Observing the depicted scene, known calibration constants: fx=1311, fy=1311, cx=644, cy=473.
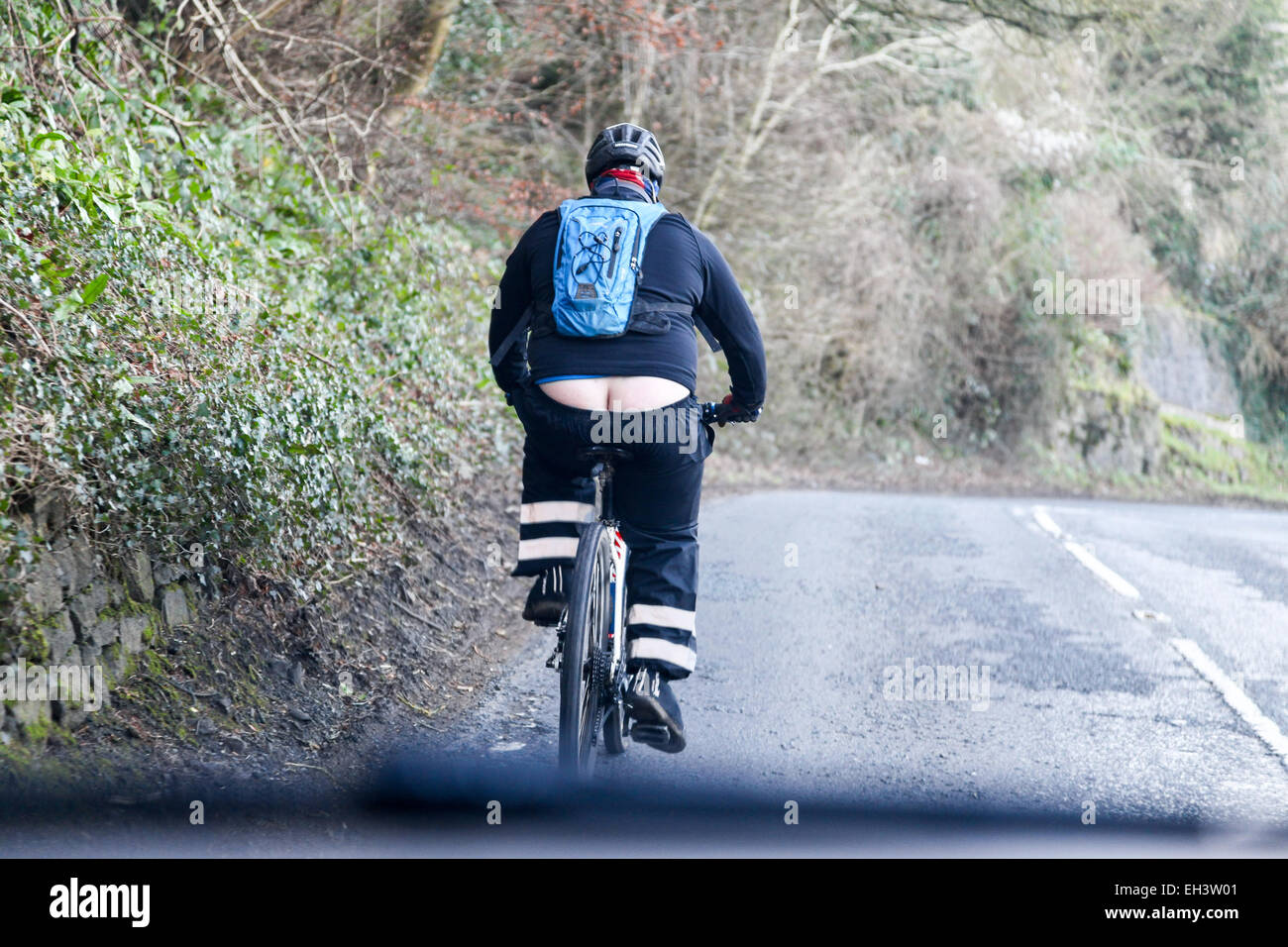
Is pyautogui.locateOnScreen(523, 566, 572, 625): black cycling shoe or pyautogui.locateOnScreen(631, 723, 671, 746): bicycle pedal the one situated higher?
pyautogui.locateOnScreen(523, 566, 572, 625): black cycling shoe

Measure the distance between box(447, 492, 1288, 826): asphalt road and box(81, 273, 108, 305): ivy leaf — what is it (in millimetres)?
2286

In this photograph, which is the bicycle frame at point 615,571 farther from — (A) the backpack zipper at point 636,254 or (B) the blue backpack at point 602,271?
(A) the backpack zipper at point 636,254

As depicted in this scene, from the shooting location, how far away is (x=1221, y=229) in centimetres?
2973

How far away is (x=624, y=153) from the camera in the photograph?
4703 millimetres

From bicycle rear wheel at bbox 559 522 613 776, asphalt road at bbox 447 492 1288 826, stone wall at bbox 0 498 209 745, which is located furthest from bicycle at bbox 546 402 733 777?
stone wall at bbox 0 498 209 745

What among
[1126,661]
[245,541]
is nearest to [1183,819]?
[1126,661]

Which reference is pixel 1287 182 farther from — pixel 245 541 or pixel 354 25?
pixel 245 541

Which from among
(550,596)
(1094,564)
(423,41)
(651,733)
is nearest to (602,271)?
(550,596)

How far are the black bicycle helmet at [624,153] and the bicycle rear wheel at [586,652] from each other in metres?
1.30

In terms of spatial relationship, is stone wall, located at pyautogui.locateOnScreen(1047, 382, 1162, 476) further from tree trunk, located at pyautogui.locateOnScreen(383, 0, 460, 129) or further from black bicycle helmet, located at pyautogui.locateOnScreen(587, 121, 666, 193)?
black bicycle helmet, located at pyautogui.locateOnScreen(587, 121, 666, 193)

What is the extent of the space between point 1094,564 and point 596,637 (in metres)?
7.19

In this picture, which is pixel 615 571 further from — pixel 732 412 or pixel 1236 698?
pixel 1236 698

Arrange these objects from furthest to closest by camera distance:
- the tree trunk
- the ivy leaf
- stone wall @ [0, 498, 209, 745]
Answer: the tree trunk < the ivy leaf < stone wall @ [0, 498, 209, 745]

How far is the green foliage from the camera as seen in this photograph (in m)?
4.98
